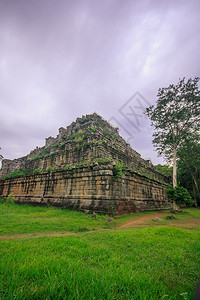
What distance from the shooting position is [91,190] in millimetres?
8977

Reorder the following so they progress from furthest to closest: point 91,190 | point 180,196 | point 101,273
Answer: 1. point 180,196
2. point 91,190
3. point 101,273

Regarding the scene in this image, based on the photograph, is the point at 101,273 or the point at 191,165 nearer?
the point at 101,273

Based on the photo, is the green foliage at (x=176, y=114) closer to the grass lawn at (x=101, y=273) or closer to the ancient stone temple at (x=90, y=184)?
the ancient stone temple at (x=90, y=184)

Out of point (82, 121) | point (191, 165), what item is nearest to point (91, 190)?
point (82, 121)

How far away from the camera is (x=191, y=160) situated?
21562mm

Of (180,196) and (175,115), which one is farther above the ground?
(175,115)

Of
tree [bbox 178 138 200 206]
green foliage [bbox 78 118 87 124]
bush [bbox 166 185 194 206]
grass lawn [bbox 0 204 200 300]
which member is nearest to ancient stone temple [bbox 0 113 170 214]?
bush [bbox 166 185 194 206]

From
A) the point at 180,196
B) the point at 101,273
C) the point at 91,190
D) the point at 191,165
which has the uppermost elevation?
the point at 191,165

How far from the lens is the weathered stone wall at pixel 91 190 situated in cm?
848

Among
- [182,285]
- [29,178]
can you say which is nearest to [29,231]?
[182,285]

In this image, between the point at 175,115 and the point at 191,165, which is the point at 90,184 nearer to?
the point at 175,115

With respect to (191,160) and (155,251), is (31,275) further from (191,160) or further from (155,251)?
(191,160)

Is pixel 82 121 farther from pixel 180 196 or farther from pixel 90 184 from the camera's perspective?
pixel 180 196

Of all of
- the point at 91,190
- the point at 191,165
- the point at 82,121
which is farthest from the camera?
the point at 82,121
